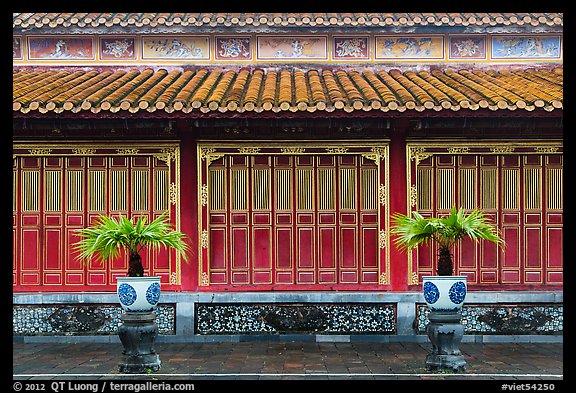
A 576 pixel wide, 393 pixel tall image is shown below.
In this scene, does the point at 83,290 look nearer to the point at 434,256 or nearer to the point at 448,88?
the point at 434,256

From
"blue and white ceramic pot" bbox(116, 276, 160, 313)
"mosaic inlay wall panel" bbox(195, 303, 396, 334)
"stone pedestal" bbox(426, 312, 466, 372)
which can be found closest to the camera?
"stone pedestal" bbox(426, 312, 466, 372)

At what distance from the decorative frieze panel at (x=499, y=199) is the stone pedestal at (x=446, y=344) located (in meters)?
3.02

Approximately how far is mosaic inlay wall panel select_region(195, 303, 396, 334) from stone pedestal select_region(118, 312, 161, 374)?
112 inches

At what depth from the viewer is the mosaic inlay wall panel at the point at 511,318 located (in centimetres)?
1389

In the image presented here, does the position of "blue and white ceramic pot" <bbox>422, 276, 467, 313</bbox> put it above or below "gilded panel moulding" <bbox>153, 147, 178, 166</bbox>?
below

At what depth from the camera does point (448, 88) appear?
1409 centimetres

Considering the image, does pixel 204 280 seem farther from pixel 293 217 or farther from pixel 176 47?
pixel 176 47

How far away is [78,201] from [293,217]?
3.39 metres

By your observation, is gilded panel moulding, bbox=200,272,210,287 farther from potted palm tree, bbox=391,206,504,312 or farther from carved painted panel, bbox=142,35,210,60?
carved painted panel, bbox=142,35,210,60

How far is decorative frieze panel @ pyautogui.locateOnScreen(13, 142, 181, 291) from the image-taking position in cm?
1410

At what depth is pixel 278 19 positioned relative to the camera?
16062 mm

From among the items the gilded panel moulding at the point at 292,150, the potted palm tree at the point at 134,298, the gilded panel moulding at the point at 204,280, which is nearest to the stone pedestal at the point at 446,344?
the potted palm tree at the point at 134,298

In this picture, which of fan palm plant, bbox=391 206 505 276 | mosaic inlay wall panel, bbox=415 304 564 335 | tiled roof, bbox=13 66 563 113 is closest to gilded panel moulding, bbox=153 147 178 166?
tiled roof, bbox=13 66 563 113

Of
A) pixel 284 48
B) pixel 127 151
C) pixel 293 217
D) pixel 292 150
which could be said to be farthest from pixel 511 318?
pixel 127 151
